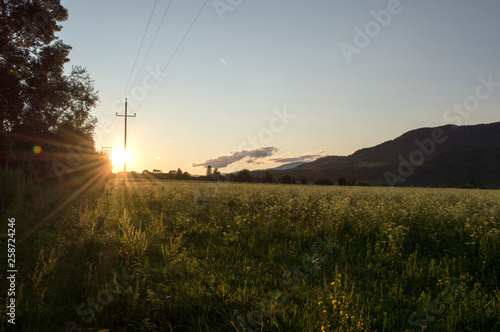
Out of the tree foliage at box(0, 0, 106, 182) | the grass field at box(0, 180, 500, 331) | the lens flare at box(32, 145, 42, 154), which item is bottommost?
the grass field at box(0, 180, 500, 331)

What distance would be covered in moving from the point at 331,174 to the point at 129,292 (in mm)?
152117

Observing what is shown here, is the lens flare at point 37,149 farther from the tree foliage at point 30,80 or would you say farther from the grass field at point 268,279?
the grass field at point 268,279

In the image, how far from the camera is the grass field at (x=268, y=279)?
10.2 feet

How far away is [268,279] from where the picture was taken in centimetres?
413

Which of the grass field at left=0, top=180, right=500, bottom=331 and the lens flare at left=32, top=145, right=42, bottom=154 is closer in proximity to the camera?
the grass field at left=0, top=180, right=500, bottom=331

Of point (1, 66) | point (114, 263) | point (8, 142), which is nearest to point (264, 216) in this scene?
point (114, 263)

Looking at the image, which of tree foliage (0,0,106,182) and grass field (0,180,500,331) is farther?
tree foliage (0,0,106,182)

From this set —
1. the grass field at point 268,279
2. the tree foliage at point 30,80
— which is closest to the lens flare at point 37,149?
the tree foliage at point 30,80

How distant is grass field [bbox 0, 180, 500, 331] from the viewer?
3.10 m

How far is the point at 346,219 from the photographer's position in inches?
284

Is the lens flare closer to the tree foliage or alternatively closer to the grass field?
the tree foliage

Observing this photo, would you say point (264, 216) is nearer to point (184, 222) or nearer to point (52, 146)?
point (184, 222)

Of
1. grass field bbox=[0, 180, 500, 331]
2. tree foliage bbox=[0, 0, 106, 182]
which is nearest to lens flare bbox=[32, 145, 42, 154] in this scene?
tree foliage bbox=[0, 0, 106, 182]

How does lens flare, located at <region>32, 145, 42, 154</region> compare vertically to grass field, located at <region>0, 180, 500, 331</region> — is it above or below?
above
